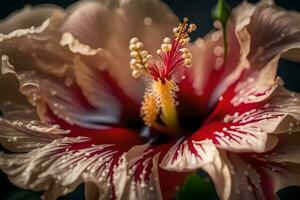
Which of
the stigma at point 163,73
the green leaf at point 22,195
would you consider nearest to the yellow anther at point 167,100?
the stigma at point 163,73

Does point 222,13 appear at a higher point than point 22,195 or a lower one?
higher

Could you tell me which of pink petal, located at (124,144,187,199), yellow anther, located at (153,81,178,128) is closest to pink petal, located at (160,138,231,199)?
pink petal, located at (124,144,187,199)

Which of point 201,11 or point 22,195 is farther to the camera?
point 201,11

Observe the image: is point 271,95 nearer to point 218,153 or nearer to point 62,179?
point 218,153

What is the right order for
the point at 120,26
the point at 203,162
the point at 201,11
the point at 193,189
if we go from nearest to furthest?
1. the point at 203,162
2. the point at 193,189
3. the point at 120,26
4. the point at 201,11

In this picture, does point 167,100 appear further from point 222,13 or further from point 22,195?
point 22,195

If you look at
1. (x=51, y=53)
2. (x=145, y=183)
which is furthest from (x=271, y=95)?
(x=51, y=53)

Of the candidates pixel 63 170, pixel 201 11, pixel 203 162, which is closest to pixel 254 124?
pixel 203 162

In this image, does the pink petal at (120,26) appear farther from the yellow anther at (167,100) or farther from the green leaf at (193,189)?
the green leaf at (193,189)

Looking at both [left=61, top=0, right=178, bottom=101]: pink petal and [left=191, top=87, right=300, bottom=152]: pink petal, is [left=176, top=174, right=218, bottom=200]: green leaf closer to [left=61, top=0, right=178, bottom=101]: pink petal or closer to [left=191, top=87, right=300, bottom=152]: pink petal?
[left=191, top=87, right=300, bottom=152]: pink petal
